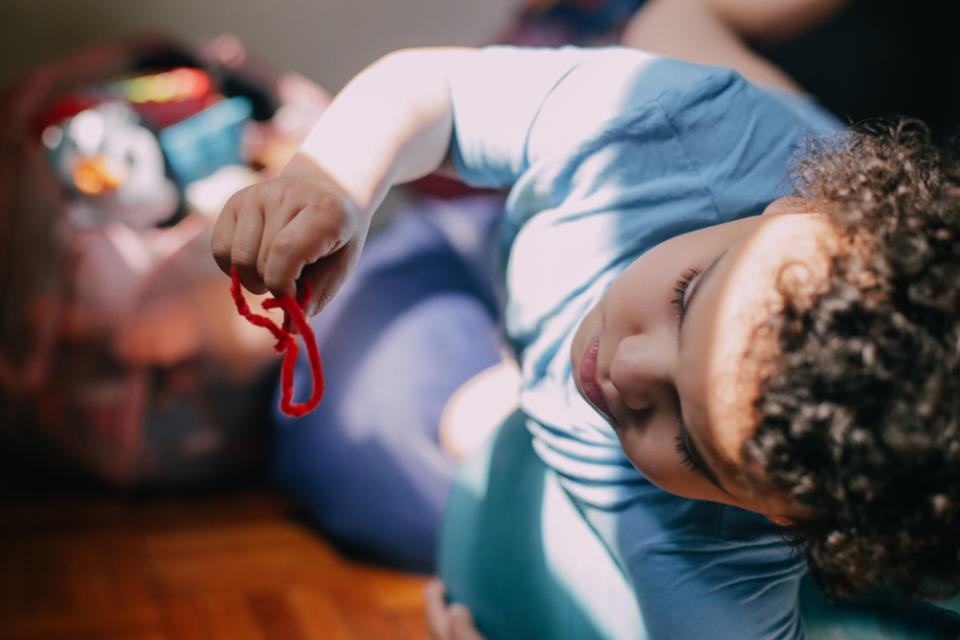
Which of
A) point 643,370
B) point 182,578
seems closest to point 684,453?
point 643,370

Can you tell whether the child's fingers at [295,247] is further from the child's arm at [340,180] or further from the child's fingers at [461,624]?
the child's fingers at [461,624]

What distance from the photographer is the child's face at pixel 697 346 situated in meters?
0.44

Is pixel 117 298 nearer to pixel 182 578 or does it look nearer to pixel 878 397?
pixel 182 578

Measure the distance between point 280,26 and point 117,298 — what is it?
2.37 feet

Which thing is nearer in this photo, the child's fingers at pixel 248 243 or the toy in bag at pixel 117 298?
the child's fingers at pixel 248 243

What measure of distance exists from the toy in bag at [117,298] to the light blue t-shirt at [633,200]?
1.84 ft

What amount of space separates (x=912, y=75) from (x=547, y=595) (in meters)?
1.13

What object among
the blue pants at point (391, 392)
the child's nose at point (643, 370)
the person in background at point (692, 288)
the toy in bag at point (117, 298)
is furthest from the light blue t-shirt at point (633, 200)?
the toy in bag at point (117, 298)

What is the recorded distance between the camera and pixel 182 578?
3.28ft

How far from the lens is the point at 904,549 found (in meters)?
0.44

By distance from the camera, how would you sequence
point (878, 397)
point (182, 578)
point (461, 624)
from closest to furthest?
1. point (878, 397)
2. point (461, 624)
3. point (182, 578)

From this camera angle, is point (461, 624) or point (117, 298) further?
point (117, 298)

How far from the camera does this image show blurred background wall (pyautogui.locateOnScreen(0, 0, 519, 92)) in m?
1.38

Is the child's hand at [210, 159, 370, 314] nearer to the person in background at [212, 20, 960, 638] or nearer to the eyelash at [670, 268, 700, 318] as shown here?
the person in background at [212, 20, 960, 638]
